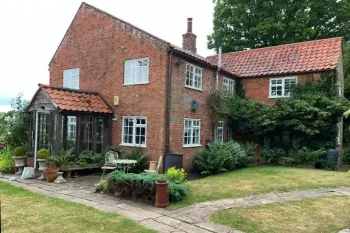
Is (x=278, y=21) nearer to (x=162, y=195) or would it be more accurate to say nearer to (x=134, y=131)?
(x=134, y=131)

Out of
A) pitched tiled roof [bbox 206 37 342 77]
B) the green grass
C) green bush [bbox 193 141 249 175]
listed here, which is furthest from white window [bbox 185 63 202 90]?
pitched tiled roof [bbox 206 37 342 77]

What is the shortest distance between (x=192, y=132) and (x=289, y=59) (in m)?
9.42

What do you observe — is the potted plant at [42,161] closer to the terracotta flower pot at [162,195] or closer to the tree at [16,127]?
the tree at [16,127]

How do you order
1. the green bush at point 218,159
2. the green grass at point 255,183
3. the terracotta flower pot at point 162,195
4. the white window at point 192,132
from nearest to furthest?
1. the terracotta flower pot at point 162,195
2. the green grass at point 255,183
3. the green bush at point 218,159
4. the white window at point 192,132

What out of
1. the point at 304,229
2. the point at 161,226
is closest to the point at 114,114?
the point at 161,226

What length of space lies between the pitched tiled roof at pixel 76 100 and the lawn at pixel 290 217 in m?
8.58

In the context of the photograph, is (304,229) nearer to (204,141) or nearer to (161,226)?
(161,226)

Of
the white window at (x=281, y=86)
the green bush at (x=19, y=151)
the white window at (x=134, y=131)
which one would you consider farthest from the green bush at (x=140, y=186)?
the white window at (x=281, y=86)

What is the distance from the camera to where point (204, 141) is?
16.7m

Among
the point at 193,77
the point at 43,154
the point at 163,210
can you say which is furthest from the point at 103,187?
the point at 193,77

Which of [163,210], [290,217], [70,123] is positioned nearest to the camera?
[290,217]

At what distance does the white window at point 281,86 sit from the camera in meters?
19.1

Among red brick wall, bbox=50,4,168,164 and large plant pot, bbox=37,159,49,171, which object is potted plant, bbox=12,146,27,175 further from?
red brick wall, bbox=50,4,168,164

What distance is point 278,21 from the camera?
1178 inches
